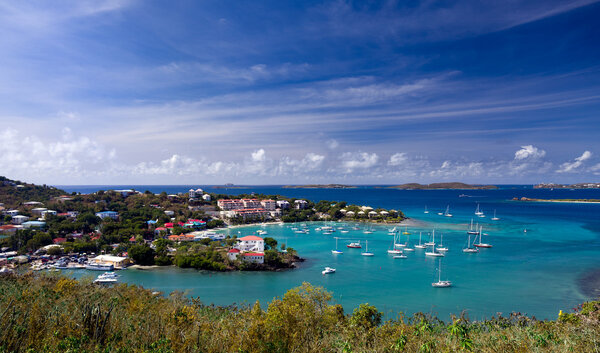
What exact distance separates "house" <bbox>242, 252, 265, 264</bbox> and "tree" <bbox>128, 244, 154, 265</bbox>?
8.96 m

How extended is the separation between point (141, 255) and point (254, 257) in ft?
34.6

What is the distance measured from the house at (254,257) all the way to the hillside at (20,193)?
49.4m

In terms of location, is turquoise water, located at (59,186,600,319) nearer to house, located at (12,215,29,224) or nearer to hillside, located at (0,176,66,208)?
house, located at (12,215,29,224)

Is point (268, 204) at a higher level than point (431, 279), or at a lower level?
higher

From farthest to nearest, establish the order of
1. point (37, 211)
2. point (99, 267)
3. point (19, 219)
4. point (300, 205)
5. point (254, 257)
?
point (300, 205) < point (37, 211) < point (19, 219) < point (254, 257) < point (99, 267)

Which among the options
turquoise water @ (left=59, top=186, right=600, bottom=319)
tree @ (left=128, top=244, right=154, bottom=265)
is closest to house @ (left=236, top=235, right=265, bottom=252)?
turquoise water @ (left=59, top=186, right=600, bottom=319)

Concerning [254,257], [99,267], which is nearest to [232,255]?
[254,257]

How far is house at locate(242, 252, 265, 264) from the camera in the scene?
28770 millimetres

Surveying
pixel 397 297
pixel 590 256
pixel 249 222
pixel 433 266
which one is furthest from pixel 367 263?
pixel 249 222

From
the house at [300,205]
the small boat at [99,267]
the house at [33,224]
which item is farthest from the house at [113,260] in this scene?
the house at [300,205]

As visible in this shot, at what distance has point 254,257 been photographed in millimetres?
29000

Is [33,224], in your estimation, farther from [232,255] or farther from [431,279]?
[431,279]

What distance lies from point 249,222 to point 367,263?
31.3 meters

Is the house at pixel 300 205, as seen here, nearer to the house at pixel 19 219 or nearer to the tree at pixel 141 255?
the tree at pixel 141 255
